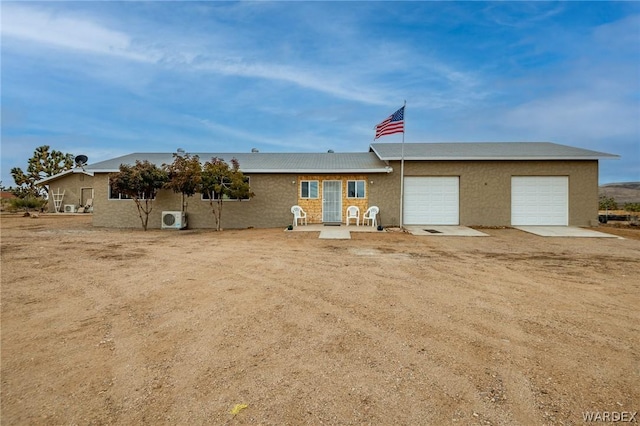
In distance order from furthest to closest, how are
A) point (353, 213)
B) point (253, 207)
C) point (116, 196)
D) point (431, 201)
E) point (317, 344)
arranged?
point (116, 196)
point (253, 207)
point (353, 213)
point (431, 201)
point (317, 344)

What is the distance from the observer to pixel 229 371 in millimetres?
2867

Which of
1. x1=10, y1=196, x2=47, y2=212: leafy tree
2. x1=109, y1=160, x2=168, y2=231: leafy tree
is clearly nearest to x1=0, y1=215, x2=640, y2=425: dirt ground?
x1=109, y1=160, x2=168, y2=231: leafy tree

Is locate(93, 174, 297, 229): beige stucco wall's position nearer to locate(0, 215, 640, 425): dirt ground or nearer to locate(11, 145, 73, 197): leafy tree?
locate(0, 215, 640, 425): dirt ground

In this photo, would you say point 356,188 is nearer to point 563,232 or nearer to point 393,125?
point 393,125

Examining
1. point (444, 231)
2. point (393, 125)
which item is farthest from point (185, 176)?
point (444, 231)

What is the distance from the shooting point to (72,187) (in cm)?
2545

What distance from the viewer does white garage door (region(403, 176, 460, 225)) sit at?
1571 centimetres

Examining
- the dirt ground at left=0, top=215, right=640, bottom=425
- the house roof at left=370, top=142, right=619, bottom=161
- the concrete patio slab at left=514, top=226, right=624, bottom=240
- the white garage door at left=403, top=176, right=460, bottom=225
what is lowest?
the dirt ground at left=0, top=215, right=640, bottom=425

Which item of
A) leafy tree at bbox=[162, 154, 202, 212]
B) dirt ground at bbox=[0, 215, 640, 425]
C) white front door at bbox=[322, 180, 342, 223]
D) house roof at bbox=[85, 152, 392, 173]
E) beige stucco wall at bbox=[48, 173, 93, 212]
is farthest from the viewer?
beige stucco wall at bbox=[48, 173, 93, 212]

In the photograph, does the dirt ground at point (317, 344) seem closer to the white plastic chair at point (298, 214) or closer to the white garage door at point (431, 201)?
the white plastic chair at point (298, 214)

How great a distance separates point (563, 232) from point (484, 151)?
5.08m

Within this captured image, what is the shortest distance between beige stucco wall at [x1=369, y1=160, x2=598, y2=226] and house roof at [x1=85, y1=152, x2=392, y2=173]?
3.82ft

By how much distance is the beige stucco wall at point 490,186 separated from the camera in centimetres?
1516

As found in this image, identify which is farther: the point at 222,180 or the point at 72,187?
the point at 72,187
